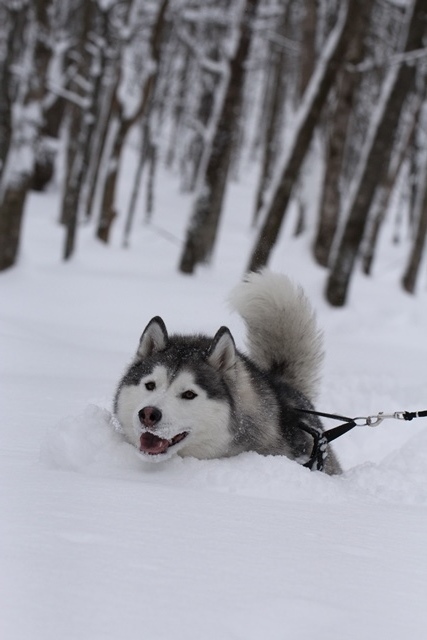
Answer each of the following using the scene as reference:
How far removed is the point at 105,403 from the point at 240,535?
8.88 ft

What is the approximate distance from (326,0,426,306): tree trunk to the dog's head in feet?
25.8

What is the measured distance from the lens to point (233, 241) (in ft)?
78.3

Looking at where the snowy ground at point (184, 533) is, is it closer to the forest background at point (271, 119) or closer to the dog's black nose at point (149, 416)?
the dog's black nose at point (149, 416)

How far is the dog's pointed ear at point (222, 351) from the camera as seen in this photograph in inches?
140

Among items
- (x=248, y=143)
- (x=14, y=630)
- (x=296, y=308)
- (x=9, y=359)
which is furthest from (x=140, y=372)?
(x=248, y=143)

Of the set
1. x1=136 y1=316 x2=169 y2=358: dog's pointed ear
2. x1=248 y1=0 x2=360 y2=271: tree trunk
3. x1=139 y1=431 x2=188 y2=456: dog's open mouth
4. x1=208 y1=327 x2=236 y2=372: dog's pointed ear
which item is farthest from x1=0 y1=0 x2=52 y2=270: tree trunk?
x1=139 y1=431 x2=188 y2=456: dog's open mouth

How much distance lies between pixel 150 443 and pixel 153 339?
615mm

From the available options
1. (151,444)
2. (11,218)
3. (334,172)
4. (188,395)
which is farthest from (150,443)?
(334,172)

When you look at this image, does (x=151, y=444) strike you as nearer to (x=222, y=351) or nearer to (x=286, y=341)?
(x=222, y=351)

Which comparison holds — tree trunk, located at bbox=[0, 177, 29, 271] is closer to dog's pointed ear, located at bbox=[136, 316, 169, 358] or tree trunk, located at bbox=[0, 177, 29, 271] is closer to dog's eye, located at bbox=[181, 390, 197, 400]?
dog's pointed ear, located at bbox=[136, 316, 169, 358]

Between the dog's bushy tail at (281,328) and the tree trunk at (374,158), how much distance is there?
666cm

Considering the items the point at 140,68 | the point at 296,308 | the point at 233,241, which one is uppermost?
the point at 140,68

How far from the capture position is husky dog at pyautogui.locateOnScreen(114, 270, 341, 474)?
3.24 meters

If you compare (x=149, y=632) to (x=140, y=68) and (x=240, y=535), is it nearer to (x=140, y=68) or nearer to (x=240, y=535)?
(x=240, y=535)
